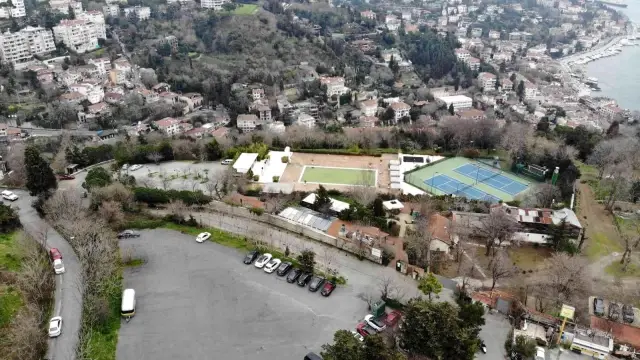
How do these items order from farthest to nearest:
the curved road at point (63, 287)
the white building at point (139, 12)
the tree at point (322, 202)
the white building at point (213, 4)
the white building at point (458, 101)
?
the white building at point (213, 4) < the white building at point (139, 12) < the white building at point (458, 101) < the tree at point (322, 202) < the curved road at point (63, 287)

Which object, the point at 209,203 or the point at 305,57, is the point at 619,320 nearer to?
the point at 209,203

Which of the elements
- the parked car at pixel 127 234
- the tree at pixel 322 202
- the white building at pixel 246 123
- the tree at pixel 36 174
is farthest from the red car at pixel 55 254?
the white building at pixel 246 123

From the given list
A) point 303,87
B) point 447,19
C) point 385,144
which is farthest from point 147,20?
point 447,19

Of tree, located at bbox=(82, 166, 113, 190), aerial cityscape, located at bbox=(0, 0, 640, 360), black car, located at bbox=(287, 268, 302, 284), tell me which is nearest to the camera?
aerial cityscape, located at bbox=(0, 0, 640, 360)

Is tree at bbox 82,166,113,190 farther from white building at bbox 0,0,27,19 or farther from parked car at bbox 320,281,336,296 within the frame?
white building at bbox 0,0,27,19

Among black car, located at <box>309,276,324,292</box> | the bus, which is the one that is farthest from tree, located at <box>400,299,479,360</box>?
the bus

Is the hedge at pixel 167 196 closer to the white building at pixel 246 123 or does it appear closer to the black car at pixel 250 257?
the black car at pixel 250 257

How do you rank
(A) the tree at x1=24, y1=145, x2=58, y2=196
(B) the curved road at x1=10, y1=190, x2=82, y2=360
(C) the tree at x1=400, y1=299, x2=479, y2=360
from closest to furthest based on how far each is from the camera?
(C) the tree at x1=400, y1=299, x2=479, y2=360
(B) the curved road at x1=10, y1=190, x2=82, y2=360
(A) the tree at x1=24, y1=145, x2=58, y2=196

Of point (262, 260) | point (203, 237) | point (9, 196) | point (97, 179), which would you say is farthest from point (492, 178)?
point (9, 196)
